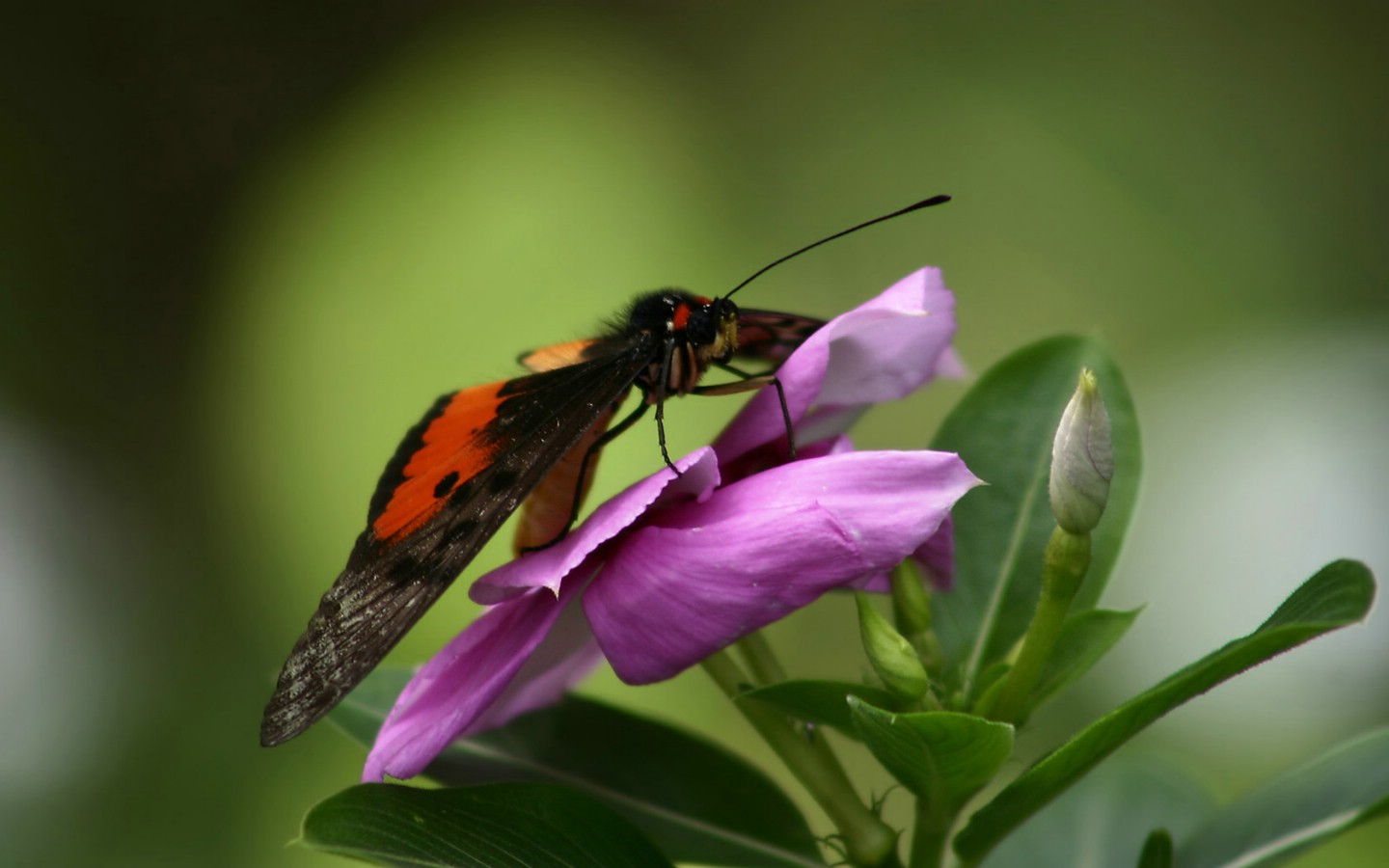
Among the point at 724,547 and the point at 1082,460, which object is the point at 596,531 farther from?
the point at 1082,460

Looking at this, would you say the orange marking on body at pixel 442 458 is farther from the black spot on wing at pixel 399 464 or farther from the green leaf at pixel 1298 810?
the green leaf at pixel 1298 810

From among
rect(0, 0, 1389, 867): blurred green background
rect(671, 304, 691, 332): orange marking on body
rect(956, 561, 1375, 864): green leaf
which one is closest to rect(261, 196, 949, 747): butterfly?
rect(671, 304, 691, 332): orange marking on body

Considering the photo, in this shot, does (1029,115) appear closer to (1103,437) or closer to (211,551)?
(211,551)

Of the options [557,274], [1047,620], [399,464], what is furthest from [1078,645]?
[557,274]

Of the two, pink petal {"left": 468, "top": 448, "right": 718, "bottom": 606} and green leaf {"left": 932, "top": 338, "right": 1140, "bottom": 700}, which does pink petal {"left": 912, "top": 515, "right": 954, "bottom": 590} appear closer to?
green leaf {"left": 932, "top": 338, "right": 1140, "bottom": 700}

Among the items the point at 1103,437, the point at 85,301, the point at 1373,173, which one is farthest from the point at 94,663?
the point at 1373,173

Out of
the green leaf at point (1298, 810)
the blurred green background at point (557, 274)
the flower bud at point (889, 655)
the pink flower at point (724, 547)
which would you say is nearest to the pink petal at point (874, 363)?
the pink flower at point (724, 547)
